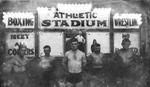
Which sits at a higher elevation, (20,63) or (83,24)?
(83,24)

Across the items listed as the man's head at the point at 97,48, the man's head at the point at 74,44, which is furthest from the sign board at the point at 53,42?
the man's head at the point at 97,48

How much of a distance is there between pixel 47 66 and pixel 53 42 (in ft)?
2.01

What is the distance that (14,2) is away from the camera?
5.59 metres

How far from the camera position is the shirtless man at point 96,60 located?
18.4 ft

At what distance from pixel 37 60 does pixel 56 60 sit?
1.55 ft

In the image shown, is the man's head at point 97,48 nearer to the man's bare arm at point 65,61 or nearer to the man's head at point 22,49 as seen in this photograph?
the man's bare arm at point 65,61

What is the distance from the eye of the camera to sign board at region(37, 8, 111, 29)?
562 cm

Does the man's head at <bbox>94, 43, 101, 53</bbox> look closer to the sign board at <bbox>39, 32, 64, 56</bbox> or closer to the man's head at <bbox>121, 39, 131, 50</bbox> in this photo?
the man's head at <bbox>121, 39, 131, 50</bbox>

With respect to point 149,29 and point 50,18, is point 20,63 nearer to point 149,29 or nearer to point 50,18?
point 50,18

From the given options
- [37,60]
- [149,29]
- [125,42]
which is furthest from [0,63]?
[149,29]

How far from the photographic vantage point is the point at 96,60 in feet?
18.4

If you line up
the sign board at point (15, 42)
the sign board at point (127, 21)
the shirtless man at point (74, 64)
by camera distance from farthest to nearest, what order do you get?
the sign board at point (127, 21) → the sign board at point (15, 42) → the shirtless man at point (74, 64)

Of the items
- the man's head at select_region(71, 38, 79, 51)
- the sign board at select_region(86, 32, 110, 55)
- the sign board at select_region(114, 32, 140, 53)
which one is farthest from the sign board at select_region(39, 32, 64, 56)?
the sign board at select_region(114, 32, 140, 53)

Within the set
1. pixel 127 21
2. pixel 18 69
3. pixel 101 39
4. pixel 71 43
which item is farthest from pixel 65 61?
pixel 127 21
